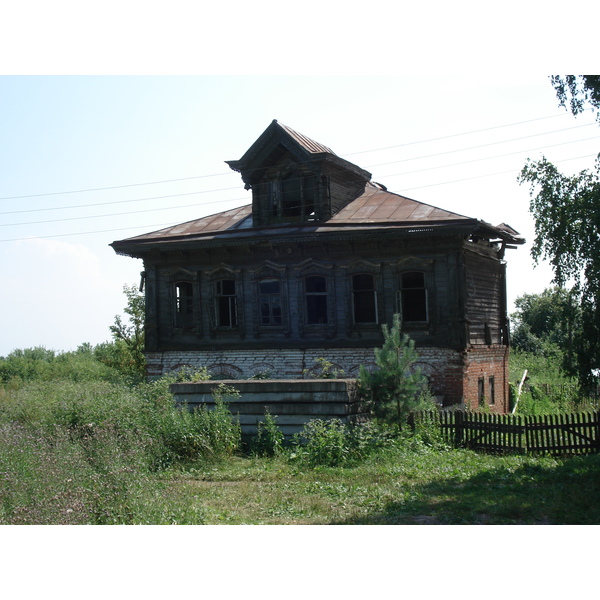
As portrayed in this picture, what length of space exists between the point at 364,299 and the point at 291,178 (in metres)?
4.67

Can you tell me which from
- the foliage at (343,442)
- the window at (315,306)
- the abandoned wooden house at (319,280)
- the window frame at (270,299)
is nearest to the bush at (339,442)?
the foliage at (343,442)

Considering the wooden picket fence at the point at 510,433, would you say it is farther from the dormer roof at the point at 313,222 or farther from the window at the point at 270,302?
the window at the point at 270,302

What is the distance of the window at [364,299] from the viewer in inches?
791

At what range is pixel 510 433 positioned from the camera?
13414mm

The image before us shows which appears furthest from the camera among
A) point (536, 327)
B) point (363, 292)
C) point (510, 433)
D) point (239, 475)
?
point (536, 327)

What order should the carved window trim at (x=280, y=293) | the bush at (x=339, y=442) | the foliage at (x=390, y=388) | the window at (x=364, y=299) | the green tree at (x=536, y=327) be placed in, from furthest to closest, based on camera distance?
1. the green tree at (x=536, y=327)
2. the carved window trim at (x=280, y=293)
3. the window at (x=364, y=299)
4. the foliage at (x=390, y=388)
5. the bush at (x=339, y=442)

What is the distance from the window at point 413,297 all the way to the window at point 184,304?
7329mm

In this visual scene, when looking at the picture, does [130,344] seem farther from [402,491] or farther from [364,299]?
[402,491]

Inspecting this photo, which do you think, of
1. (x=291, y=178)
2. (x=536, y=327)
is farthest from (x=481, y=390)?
(x=536, y=327)

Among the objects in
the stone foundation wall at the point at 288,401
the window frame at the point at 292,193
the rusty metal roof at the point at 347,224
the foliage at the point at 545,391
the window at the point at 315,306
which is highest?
the window frame at the point at 292,193

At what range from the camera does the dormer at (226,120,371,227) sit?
2114 centimetres

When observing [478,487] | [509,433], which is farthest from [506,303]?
[478,487]

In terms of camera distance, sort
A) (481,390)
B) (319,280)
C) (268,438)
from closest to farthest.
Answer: (268,438), (481,390), (319,280)

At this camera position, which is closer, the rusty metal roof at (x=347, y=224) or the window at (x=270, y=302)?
the rusty metal roof at (x=347, y=224)
